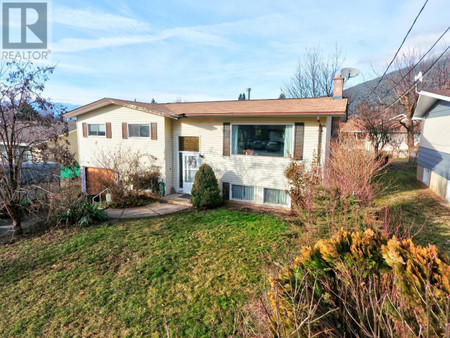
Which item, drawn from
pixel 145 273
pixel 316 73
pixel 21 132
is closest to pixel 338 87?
pixel 145 273

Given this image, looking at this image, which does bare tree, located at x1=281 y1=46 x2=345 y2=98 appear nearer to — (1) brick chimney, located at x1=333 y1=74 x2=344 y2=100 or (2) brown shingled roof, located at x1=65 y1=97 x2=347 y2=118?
(1) brick chimney, located at x1=333 y1=74 x2=344 y2=100

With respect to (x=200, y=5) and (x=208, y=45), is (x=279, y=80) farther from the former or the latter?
(x=200, y=5)

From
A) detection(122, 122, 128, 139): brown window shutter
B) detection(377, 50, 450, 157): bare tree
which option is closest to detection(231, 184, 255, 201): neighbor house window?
detection(122, 122, 128, 139): brown window shutter

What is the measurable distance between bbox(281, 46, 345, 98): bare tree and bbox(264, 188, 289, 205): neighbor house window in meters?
17.5

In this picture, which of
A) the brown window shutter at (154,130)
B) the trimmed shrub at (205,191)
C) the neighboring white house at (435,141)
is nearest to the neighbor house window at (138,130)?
the brown window shutter at (154,130)

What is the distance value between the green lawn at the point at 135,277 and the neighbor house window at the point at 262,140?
3227 mm

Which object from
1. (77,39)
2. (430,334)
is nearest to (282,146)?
(430,334)

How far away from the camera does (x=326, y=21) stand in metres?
9.15

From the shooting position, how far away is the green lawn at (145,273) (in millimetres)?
3879

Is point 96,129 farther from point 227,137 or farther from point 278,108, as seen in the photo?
point 278,108

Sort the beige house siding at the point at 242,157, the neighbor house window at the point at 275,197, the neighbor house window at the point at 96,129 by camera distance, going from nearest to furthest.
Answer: the beige house siding at the point at 242,157
the neighbor house window at the point at 275,197
the neighbor house window at the point at 96,129

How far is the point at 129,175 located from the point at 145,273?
733cm

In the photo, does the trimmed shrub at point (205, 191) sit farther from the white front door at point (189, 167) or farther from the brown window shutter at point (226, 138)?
the white front door at point (189, 167)

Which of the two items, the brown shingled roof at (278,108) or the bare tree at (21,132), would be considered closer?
the bare tree at (21,132)
